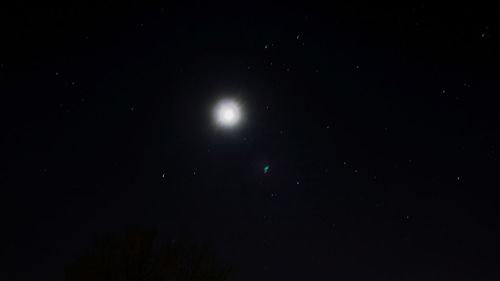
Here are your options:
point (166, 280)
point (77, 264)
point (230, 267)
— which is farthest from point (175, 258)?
point (77, 264)

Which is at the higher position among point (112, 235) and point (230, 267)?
point (112, 235)

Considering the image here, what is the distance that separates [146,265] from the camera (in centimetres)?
1823

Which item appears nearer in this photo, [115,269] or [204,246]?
[115,269]

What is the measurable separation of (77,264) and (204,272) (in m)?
4.69

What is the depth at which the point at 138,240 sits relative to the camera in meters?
18.6

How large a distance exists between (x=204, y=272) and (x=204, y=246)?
1.03 metres

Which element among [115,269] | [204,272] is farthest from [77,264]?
[204,272]

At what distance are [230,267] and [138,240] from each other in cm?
365

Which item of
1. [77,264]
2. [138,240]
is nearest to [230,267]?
[138,240]

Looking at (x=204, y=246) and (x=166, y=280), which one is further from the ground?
(x=204, y=246)

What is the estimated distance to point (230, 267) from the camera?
1903cm

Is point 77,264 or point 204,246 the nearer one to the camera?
point 77,264

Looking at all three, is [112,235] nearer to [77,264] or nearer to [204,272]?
[77,264]

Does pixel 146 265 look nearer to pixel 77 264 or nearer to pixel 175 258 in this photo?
pixel 175 258
